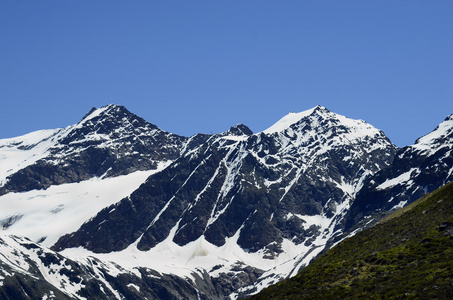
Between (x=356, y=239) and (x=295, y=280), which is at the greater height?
(x=356, y=239)

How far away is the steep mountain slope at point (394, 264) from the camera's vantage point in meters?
115

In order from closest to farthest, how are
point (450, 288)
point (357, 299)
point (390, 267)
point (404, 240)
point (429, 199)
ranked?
point (450, 288) → point (357, 299) → point (390, 267) → point (404, 240) → point (429, 199)

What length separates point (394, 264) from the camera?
5025 inches

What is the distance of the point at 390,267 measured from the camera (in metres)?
127

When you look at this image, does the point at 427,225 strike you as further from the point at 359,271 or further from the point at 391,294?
the point at 391,294

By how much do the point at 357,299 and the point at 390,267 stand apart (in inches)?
438

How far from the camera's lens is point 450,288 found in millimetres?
108250

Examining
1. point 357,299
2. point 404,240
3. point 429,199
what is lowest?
point 357,299

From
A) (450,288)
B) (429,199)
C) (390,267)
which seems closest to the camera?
(450,288)

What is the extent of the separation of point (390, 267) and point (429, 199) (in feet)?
98.3

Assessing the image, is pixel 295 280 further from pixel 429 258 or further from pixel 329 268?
pixel 429 258

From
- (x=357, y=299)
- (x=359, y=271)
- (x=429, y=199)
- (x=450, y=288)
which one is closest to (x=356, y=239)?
(x=429, y=199)

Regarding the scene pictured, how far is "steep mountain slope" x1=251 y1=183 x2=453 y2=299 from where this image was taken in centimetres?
11519

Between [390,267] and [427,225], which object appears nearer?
[390,267]
